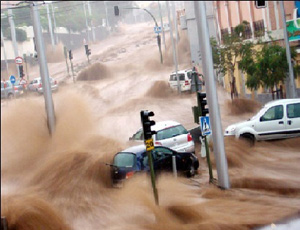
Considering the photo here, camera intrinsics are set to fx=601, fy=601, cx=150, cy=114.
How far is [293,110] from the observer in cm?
967

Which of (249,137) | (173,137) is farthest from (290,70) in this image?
(173,137)

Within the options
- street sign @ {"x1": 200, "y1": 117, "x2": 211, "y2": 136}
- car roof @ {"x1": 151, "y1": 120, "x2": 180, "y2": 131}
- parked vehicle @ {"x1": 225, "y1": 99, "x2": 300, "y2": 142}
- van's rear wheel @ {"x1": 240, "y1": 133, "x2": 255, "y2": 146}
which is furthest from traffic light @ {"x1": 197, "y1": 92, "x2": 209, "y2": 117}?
van's rear wheel @ {"x1": 240, "y1": 133, "x2": 255, "y2": 146}

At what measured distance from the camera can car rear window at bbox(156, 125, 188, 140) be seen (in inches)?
364

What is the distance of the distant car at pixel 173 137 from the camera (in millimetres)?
9164

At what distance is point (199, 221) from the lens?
6566 millimetres

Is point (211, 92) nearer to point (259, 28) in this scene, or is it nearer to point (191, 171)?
point (191, 171)

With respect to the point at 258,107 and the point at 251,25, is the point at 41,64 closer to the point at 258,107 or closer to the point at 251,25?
the point at 258,107

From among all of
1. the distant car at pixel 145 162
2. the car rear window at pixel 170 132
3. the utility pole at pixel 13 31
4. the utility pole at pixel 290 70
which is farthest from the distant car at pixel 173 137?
the utility pole at pixel 13 31

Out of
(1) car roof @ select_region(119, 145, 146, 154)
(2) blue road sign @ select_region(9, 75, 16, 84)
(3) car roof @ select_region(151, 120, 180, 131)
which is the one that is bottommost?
(1) car roof @ select_region(119, 145, 146, 154)

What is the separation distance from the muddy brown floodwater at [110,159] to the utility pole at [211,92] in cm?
27

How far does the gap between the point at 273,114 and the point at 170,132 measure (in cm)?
182

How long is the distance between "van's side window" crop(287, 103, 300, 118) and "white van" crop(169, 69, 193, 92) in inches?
70.3

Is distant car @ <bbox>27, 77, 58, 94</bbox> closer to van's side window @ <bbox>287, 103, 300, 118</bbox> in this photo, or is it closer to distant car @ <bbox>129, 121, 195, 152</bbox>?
distant car @ <bbox>129, 121, 195, 152</bbox>

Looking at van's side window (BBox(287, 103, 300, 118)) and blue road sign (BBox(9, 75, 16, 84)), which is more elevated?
blue road sign (BBox(9, 75, 16, 84))
